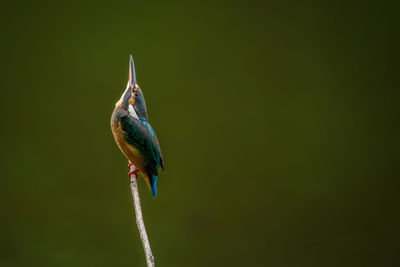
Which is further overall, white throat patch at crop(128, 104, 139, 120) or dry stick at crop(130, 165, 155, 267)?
white throat patch at crop(128, 104, 139, 120)

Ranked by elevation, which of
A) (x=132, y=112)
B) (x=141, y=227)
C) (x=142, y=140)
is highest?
(x=132, y=112)

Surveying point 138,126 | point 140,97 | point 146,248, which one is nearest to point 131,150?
point 138,126

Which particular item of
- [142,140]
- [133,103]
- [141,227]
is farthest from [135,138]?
[141,227]

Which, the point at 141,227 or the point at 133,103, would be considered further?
the point at 133,103

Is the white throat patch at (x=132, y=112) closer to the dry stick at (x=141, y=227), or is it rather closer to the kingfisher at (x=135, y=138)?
the kingfisher at (x=135, y=138)

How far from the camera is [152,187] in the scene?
1.71 metres

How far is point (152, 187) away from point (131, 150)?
192mm

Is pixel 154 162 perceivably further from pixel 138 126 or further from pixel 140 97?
pixel 140 97

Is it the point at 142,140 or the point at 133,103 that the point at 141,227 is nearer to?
the point at 142,140

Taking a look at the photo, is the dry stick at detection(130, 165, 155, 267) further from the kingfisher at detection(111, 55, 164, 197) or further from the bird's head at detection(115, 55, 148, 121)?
the bird's head at detection(115, 55, 148, 121)

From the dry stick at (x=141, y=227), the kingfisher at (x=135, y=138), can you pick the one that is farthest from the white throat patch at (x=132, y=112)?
the dry stick at (x=141, y=227)

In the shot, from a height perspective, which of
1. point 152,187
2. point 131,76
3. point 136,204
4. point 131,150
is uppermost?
point 131,76

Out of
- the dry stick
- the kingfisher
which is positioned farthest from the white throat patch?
the dry stick

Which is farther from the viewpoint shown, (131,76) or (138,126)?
(131,76)
